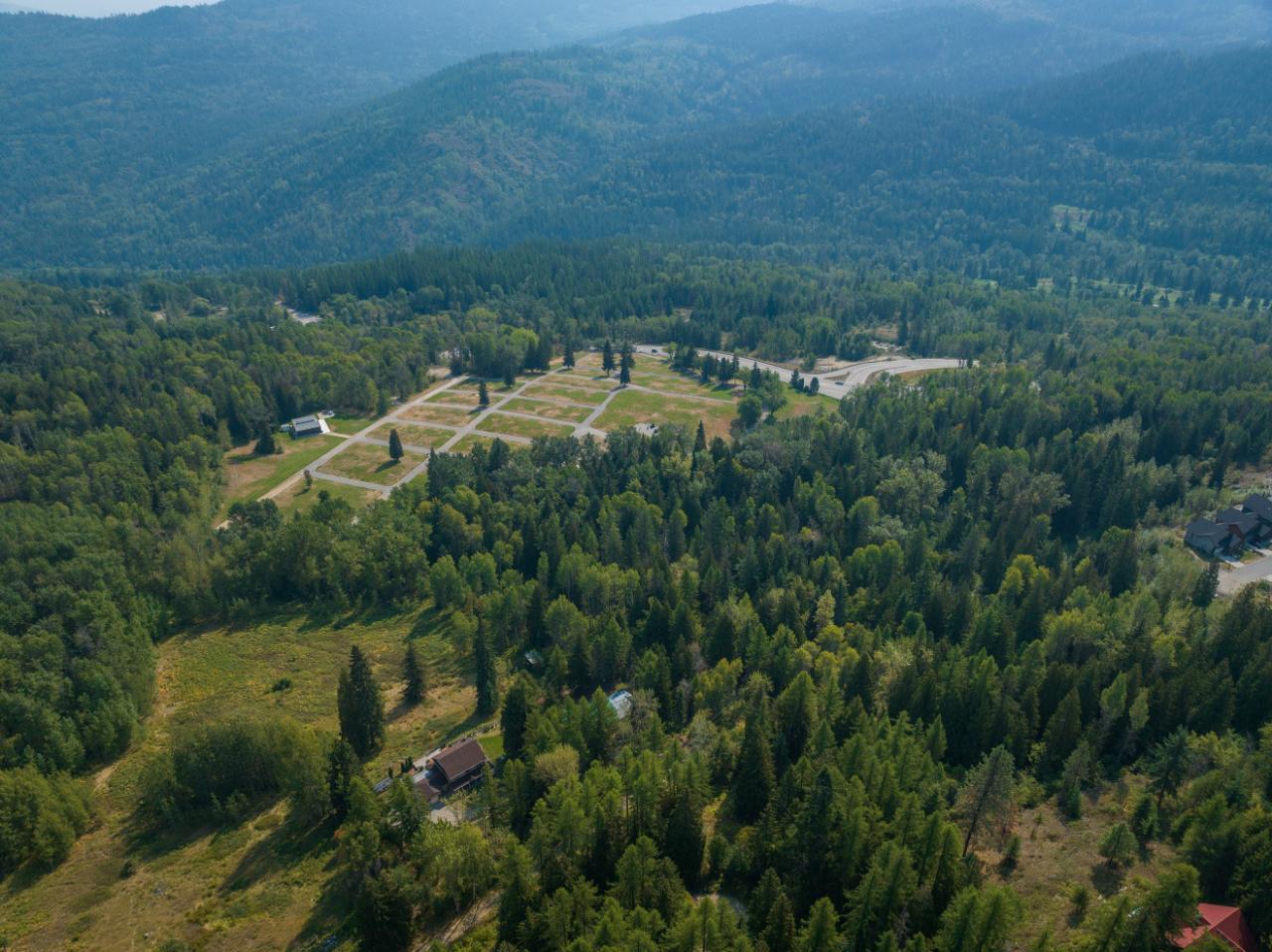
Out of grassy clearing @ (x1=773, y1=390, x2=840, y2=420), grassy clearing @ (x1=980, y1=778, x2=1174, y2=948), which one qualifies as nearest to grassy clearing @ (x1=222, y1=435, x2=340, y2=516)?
grassy clearing @ (x1=773, y1=390, x2=840, y2=420)

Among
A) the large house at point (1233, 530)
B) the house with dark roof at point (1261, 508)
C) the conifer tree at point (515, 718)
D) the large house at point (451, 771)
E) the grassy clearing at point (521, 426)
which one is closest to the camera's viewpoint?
the large house at point (451, 771)

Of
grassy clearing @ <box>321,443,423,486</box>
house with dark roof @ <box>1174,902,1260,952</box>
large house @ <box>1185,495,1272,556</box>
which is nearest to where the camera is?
house with dark roof @ <box>1174,902,1260,952</box>

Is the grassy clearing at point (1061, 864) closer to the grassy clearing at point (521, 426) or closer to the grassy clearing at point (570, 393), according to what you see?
the grassy clearing at point (521, 426)

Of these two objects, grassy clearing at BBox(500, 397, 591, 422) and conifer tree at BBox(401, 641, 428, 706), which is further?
grassy clearing at BBox(500, 397, 591, 422)

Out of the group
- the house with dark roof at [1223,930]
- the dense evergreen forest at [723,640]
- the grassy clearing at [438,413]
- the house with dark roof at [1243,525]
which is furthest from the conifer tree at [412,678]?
the house with dark roof at [1243,525]

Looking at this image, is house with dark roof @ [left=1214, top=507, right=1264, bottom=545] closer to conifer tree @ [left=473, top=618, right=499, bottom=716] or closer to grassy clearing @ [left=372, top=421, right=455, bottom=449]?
conifer tree @ [left=473, top=618, right=499, bottom=716]

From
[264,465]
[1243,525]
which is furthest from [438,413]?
[1243,525]
